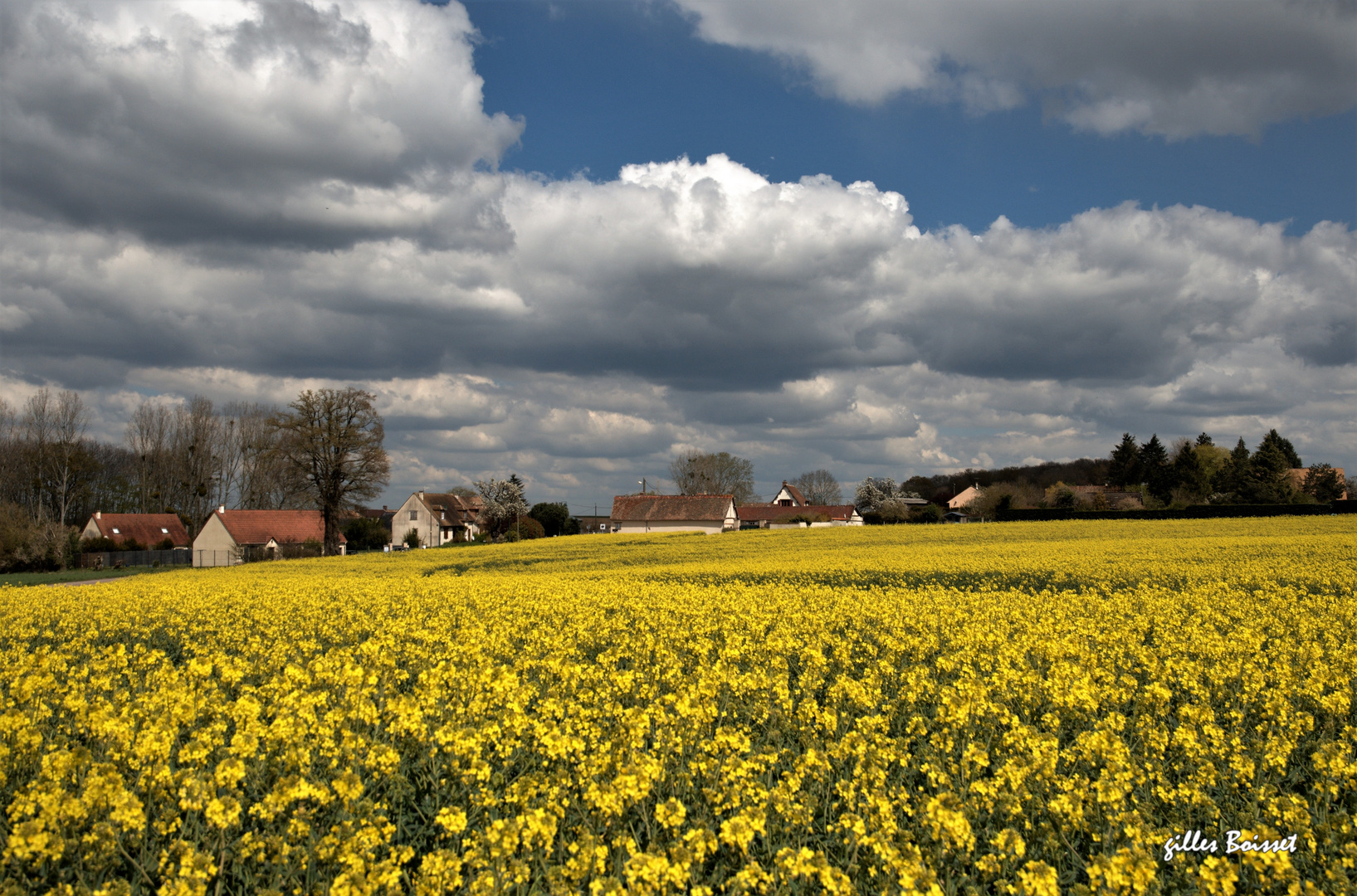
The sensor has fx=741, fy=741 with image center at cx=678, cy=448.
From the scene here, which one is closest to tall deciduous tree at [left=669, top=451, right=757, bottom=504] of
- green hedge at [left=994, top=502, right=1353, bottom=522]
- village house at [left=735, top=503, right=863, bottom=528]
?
village house at [left=735, top=503, right=863, bottom=528]

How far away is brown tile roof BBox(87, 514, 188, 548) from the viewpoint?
70.0 m

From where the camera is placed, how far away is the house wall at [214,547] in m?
65.1

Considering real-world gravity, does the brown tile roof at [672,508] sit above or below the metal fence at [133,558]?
above

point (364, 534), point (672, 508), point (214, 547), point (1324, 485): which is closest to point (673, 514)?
point (672, 508)

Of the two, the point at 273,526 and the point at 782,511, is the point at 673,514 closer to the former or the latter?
the point at 782,511

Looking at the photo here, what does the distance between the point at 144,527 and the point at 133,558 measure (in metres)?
14.1

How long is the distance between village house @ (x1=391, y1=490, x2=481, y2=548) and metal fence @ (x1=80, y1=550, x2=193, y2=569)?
28.7m

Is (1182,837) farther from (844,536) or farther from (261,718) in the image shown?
(844,536)

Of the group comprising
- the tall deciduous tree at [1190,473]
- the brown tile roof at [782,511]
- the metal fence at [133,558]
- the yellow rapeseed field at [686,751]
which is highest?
the tall deciduous tree at [1190,473]

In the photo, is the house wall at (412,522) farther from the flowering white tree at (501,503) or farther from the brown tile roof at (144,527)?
the brown tile roof at (144,527)

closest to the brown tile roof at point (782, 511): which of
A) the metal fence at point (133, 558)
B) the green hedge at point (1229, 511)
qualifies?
the green hedge at point (1229, 511)

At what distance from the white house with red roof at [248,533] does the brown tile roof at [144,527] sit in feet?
20.1

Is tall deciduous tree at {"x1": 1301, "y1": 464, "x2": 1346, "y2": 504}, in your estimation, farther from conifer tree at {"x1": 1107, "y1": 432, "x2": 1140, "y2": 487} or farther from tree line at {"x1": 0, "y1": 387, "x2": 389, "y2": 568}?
tree line at {"x1": 0, "y1": 387, "x2": 389, "y2": 568}

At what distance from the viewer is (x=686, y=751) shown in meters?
5.79
